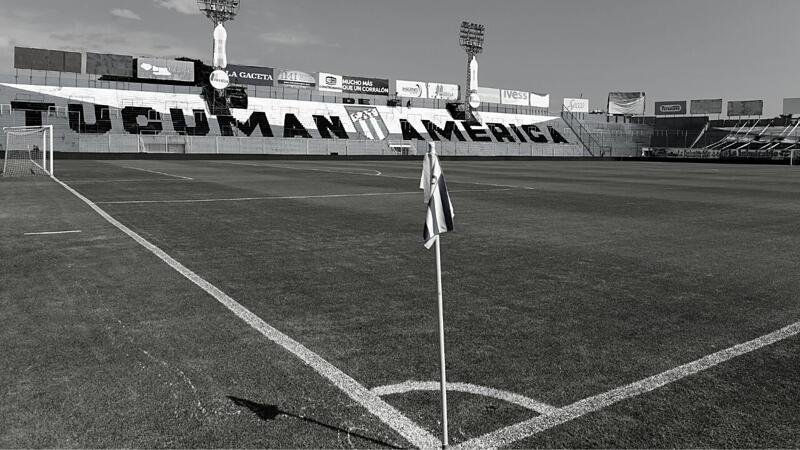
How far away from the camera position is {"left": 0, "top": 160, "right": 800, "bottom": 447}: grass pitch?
318cm

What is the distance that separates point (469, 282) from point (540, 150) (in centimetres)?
6837

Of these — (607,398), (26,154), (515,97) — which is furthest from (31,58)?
(607,398)

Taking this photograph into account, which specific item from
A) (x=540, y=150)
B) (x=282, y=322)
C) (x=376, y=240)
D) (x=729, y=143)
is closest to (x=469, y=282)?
(x=282, y=322)

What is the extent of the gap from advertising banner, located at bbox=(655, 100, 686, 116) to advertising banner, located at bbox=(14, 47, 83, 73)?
84420 millimetres

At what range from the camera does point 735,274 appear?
273 inches

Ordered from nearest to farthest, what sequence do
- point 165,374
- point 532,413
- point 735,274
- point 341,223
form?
point 532,413 < point 165,374 < point 735,274 < point 341,223

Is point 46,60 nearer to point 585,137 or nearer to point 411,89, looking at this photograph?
point 411,89

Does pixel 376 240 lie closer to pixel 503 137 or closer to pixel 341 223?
pixel 341 223

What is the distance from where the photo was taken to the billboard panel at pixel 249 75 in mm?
73125

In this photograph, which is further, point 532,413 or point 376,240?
point 376,240

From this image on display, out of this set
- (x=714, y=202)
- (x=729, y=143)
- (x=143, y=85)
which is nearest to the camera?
(x=714, y=202)

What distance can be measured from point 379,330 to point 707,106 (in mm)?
103537

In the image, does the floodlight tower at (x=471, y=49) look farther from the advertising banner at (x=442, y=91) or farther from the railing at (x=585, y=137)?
the railing at (x=585, y=137)

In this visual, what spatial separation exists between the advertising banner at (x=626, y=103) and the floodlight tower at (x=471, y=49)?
3021 centimetres
